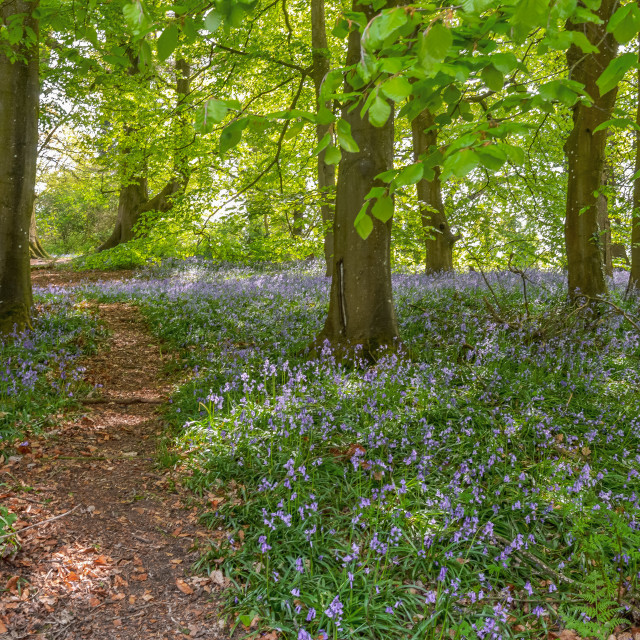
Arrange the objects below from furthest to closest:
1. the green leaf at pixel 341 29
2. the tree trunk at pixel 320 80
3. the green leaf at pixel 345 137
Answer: the tree trunk at pixel 320 80, the green leaf at pixel 341 29, the green leaf at pixel 345 137

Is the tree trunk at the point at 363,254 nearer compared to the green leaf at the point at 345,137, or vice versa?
the green leaf at the point at 345,137

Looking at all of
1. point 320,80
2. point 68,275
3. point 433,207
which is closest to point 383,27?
point 320,80

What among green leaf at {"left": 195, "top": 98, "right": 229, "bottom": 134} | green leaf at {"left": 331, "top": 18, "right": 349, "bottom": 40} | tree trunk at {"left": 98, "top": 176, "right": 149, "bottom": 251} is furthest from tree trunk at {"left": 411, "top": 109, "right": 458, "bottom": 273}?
tree trunk at {"left": 98, "top": 176, "right": 149, "bottom": 251}

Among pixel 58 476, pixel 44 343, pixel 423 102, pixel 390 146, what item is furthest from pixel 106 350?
pixel 423 102

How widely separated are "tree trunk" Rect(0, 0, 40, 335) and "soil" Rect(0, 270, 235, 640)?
2922mm

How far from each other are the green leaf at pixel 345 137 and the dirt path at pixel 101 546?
298 centimetres

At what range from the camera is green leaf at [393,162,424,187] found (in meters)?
2.05

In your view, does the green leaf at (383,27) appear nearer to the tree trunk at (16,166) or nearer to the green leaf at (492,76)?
the green leaf at (492,76)

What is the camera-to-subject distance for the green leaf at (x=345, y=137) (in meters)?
2.04

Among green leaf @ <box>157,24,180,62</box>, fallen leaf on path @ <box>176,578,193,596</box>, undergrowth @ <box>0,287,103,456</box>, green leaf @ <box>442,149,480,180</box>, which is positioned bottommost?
fallen leaf on path @ <box>176,578,193,596</box>

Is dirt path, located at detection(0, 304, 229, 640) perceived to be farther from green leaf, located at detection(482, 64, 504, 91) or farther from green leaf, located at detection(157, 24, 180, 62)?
green leaf, located at detection(482, 64, 504, 91)

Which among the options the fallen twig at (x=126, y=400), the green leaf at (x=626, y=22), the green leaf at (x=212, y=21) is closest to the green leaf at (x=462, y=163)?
the green leaf at (x=626, y=22)

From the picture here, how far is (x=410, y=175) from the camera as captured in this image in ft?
6.77

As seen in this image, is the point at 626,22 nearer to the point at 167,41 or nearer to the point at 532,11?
the point at 532,11
